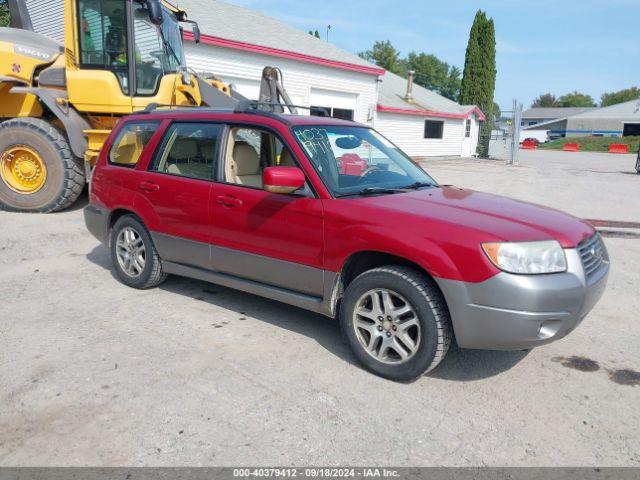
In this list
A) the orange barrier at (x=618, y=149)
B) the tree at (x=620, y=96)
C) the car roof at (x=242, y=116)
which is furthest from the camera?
the tree at (x=620, y=96)

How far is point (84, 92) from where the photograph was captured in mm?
8594

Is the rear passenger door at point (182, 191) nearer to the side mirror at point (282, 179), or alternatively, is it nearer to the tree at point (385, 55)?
the side mirror at point (282, 179)

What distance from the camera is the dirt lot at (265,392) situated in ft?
9.29

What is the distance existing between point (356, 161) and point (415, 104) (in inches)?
1077

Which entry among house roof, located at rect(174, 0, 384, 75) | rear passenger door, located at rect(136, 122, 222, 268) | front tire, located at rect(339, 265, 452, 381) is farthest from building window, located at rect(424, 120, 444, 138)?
front tire, located at rect(339, 265, 452, 381)

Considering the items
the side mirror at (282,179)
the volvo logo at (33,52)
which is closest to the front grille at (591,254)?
the side mirror at (282,179)

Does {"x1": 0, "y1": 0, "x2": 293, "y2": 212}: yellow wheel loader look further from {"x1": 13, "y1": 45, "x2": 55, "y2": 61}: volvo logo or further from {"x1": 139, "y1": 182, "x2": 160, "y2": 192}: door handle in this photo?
{"x1": 139, "y1": 182, "x2": 160, "y2": 192}: door handle

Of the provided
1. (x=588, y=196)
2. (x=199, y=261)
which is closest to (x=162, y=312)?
(x=199, y=261)

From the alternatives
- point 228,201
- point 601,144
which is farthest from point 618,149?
point 228,201

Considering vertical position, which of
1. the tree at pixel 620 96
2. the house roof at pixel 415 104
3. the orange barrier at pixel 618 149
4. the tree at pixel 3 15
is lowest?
the orange barrier at pixel 618 149

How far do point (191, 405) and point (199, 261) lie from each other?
173 cm

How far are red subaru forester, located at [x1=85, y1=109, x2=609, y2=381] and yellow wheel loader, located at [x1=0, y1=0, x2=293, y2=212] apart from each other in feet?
11.5

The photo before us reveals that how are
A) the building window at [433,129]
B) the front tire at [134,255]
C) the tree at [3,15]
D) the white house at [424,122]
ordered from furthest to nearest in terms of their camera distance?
the building window at [433,129]
the white house at [424,122]
the tree at [3,15]
the front tire at [134,255]

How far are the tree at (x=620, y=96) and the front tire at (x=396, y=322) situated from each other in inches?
5095
